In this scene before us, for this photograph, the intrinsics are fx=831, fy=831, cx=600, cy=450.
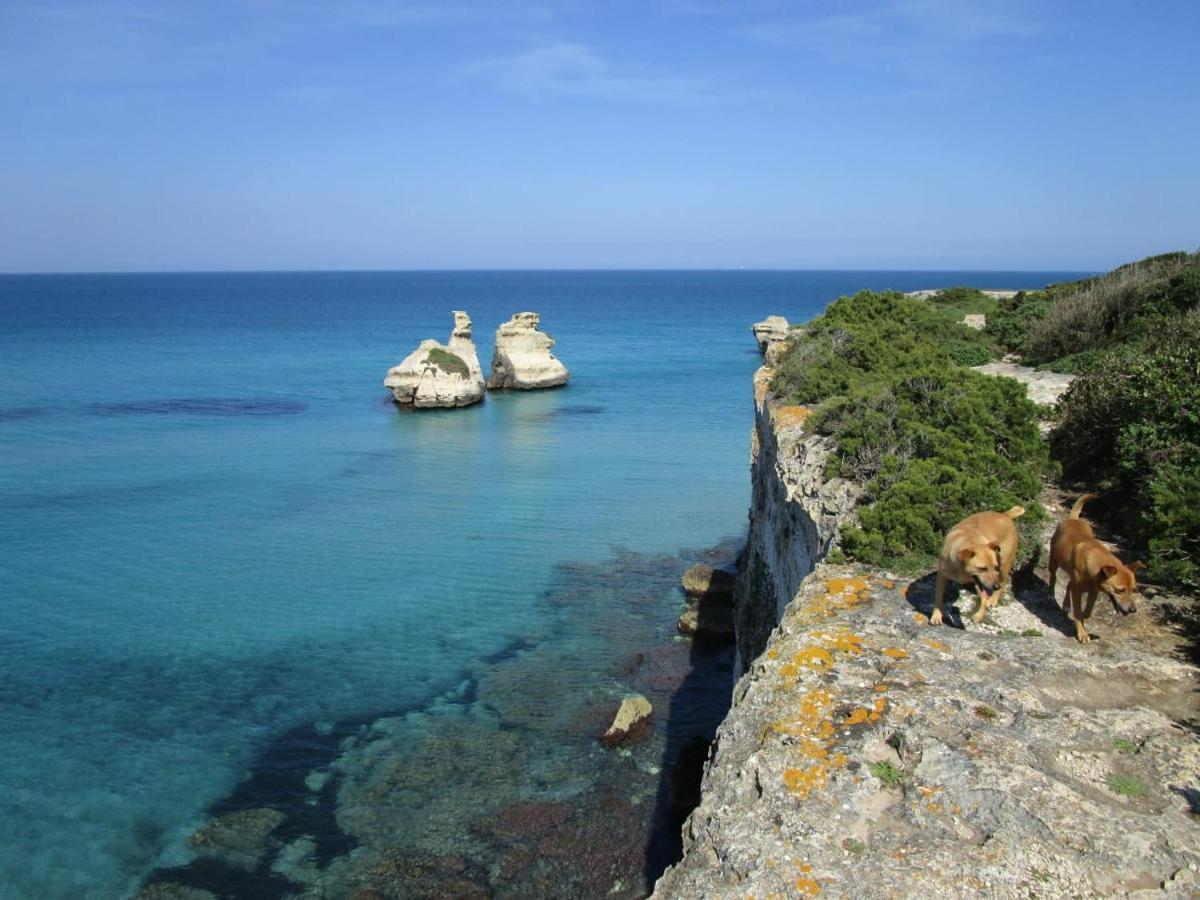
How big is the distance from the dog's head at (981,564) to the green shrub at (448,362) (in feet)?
157

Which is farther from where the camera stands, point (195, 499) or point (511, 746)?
point (195, 499)

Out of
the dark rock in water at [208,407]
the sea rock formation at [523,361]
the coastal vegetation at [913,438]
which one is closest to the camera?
the coastal vegetation at [913,438]

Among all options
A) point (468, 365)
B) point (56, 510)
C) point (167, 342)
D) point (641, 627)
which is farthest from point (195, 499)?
point (167, 342)

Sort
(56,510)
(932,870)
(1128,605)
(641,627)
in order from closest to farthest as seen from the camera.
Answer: (932,870) → (1128,605) → (641,627) → (56,510)

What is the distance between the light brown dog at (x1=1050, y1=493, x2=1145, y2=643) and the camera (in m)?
7.47

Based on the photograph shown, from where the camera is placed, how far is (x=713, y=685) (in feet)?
59.4

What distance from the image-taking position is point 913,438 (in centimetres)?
1209

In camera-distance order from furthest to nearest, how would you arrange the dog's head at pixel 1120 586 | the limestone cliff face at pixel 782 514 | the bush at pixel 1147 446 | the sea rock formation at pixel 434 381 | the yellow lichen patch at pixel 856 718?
1. the sea rock formation at pixel 434 381
2. the limestone cliff face at pixel 782 514
3. the bush at pixel 1147 446
4. the dog's head at pixel 1120 586
5. the yellow lichen patch at pixel 856 718

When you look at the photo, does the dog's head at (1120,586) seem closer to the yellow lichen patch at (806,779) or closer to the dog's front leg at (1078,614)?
the dog's front leg at (1078,614)

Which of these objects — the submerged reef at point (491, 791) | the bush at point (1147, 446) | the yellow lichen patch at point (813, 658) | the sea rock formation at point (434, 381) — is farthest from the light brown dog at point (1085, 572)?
the sea rock formation at point (434, 381)

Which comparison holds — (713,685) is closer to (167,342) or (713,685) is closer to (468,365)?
(468,365)

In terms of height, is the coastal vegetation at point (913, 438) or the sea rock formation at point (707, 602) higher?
the coastal vegetation at point (913, 438)

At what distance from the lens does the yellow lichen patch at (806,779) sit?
625 centimetres

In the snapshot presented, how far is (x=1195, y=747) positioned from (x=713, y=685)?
12.3 m
